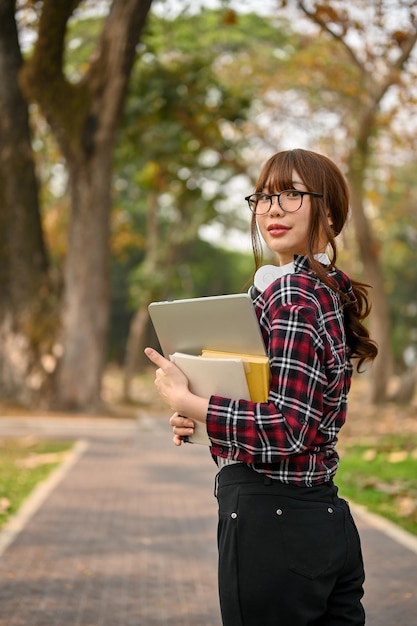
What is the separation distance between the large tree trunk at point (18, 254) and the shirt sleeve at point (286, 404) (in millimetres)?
15659

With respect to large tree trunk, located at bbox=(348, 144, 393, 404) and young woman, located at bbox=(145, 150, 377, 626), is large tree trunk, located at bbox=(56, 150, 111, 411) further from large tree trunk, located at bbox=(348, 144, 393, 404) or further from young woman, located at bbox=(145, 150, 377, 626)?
young woman, located at bbox=(145, 150, 377, 626)

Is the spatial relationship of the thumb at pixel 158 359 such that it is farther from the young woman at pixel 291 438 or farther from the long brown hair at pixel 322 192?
the long brown hair at pixel 322 192

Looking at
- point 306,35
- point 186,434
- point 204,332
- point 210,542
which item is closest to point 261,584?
point 186,434

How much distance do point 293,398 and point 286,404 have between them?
22 mm

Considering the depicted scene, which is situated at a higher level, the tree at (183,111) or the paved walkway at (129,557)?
the tree at (183,111)

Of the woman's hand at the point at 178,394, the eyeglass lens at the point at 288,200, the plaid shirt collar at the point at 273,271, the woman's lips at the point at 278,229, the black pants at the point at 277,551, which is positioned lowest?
the black pants at the point at 277,551

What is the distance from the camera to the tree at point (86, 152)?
16.6 meters

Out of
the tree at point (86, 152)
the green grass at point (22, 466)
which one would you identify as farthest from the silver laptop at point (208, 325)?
the tree at point (86, 152)

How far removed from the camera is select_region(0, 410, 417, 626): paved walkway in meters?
5.48

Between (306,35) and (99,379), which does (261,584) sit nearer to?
(99,379)

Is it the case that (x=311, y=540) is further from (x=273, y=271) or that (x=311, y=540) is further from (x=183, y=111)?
(x=183, y=111)

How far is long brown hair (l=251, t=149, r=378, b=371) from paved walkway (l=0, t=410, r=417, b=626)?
2.84m

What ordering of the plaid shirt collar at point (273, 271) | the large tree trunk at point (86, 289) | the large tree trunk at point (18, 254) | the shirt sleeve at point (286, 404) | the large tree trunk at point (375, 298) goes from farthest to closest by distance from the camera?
the large tree trunk at point (375, 298) → the large tree trunk at point (18, 254) → the large tree trunk at point (86, 289) → the plaid shirt collar at point (273, 271) → the shirt sleeve at point (286, 404)

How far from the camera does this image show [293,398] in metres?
2.54
